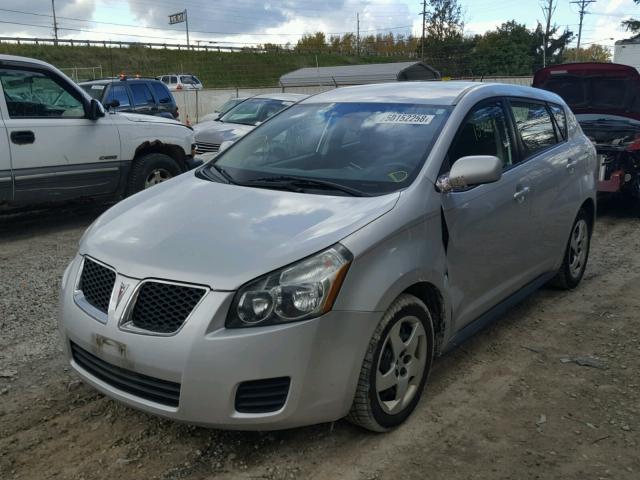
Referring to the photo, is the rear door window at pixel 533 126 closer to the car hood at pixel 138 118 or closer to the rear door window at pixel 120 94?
the car hood at pixel 138 118

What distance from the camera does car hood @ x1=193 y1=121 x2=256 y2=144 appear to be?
11344 mm

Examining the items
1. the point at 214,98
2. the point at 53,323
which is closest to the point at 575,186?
the point at 53,323

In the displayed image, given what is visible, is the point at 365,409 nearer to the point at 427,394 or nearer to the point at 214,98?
the point at 427,394

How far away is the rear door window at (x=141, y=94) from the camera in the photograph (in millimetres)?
14250

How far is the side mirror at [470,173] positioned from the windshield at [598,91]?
6.47 meters

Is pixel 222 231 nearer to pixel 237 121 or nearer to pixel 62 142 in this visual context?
pixel 62 142

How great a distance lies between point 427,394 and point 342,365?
1.01m

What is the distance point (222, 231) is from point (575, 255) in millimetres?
3526

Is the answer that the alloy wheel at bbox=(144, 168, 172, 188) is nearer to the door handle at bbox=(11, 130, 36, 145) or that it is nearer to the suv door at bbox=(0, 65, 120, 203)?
the suv door at bbox=(0, 65, 120, 203)

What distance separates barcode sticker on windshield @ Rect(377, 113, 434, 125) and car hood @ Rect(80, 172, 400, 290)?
76 cm

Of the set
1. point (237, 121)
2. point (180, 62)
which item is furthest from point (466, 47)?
point (237, 121)

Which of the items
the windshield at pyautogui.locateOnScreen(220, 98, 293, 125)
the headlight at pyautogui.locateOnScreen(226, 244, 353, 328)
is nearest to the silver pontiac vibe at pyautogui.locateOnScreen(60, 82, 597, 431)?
the headlight at pyautogui.locateOnScreen(226, 244, 353, 328)

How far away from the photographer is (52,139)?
6.74 meters

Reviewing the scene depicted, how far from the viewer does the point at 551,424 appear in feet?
10.6
